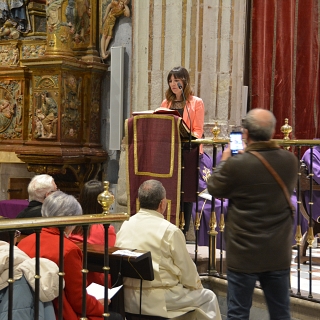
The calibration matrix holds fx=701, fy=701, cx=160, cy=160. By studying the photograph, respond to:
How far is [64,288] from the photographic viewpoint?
11.8 feet

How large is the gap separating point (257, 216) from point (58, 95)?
568 centimetres

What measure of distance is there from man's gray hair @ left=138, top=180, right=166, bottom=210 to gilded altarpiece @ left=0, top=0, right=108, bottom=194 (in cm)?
437

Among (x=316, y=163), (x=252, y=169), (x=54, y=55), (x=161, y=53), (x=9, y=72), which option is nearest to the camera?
(x=252, y=169)

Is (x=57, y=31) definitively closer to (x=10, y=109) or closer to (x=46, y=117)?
(x=46, y=117)

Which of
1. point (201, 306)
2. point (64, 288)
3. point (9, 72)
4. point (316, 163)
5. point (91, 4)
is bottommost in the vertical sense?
point (201, 306)

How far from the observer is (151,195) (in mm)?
4324

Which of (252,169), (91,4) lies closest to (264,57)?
(91,4)

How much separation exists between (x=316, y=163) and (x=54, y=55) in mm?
3725

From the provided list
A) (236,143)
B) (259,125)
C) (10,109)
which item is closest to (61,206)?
(236,143)

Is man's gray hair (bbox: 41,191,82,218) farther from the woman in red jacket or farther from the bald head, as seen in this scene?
the bald head

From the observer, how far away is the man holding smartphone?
137 inches

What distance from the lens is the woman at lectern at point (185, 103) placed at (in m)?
5.87

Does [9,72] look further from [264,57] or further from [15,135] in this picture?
[264,57]

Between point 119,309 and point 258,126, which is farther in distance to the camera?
point 119,309
